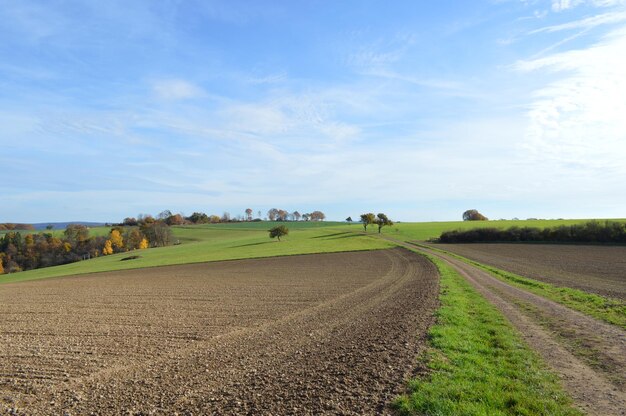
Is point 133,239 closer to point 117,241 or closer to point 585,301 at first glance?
point 117,241

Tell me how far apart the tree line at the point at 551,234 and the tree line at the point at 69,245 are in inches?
3398

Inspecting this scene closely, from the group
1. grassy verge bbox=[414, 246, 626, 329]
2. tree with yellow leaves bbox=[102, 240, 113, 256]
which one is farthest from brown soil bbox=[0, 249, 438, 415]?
tree with yellow leaves bbox=[102, 240, 113, 256]

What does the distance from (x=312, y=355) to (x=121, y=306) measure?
52.8 feet

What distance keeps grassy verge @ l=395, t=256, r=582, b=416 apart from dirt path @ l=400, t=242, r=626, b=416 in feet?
1.28

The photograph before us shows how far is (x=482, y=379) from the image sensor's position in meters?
8.84

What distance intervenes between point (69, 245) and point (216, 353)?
124 meters

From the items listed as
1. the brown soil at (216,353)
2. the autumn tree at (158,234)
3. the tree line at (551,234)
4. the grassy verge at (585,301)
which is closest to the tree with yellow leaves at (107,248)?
the autumn tree at (158,234)

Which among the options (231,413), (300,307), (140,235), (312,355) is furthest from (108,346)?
(140,235)

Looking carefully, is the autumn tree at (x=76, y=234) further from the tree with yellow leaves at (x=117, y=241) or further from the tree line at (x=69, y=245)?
the tree with yellow leaves at (x=117, y=241)

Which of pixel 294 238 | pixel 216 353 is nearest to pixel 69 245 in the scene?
pixel 294 238

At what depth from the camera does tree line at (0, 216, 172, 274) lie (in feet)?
364

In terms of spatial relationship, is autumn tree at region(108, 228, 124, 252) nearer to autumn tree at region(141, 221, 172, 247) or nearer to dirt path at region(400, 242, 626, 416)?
autumn tree at region(141, 221, 172, 247)

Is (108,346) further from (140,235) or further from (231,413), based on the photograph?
(140,235)

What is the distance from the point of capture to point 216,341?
46.2ft
